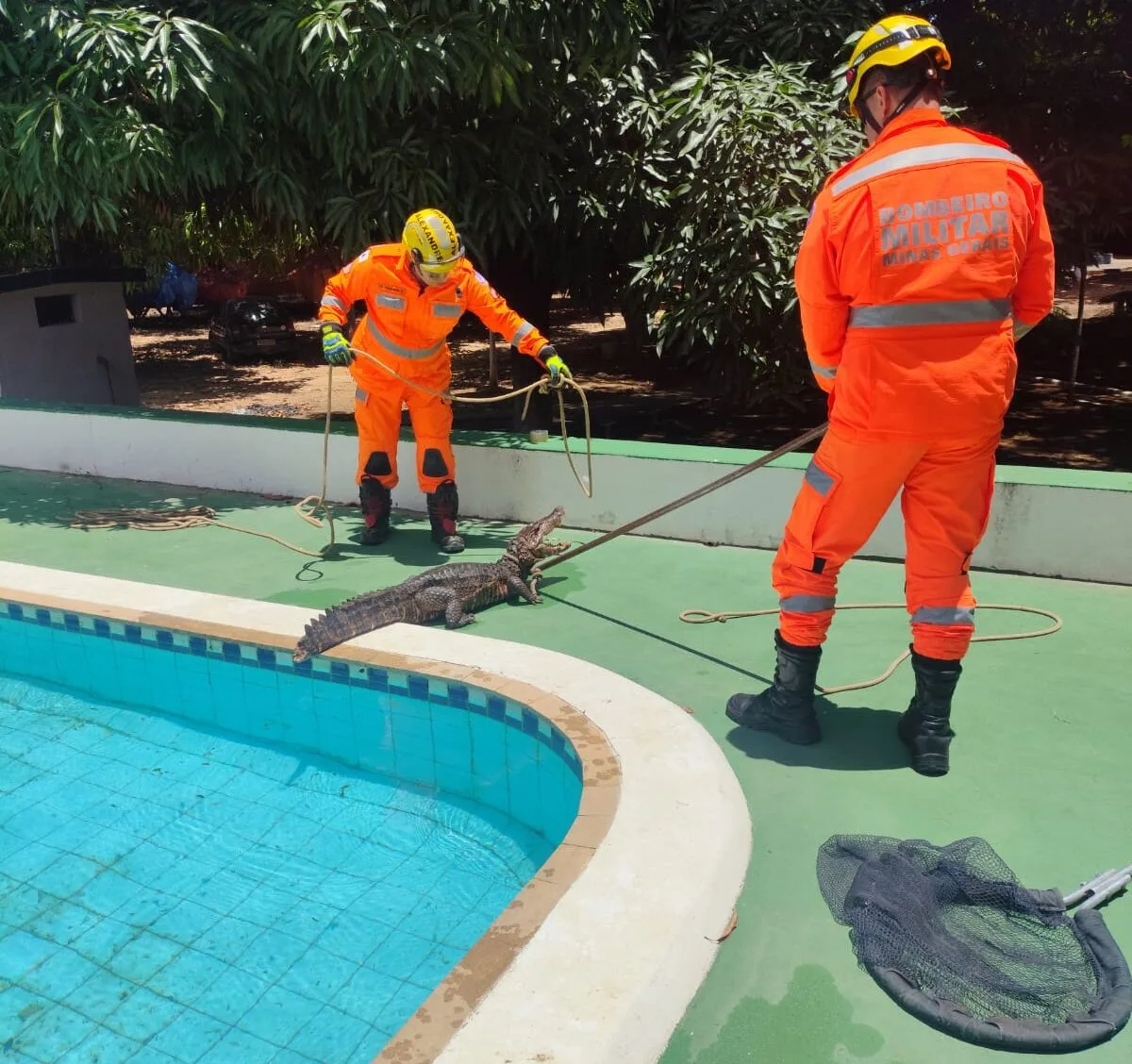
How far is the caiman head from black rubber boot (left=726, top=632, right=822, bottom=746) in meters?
1.64

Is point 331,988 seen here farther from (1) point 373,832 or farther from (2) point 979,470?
(2) point 979,470

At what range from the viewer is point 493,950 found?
86.7 inches

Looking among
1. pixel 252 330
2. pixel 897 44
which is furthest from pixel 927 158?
pixel 252 330

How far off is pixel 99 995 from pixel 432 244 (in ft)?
10.8

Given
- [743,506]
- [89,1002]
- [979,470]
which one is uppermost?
[979,470]

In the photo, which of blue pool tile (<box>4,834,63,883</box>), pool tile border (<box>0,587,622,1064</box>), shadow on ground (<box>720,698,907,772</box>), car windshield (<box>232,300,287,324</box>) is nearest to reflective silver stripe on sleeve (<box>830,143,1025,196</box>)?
shadow on ground (<box>720,698,907,772</box>)

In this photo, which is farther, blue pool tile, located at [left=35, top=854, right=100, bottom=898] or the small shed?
the small shed

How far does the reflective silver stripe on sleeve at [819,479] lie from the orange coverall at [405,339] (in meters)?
2.26

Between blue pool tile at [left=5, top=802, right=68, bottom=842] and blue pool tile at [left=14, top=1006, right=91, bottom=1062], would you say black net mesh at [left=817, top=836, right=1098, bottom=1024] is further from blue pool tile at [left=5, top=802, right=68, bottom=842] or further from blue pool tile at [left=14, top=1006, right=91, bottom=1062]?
blue pool tile at [left=5, top=802, right=68, bottom=842]

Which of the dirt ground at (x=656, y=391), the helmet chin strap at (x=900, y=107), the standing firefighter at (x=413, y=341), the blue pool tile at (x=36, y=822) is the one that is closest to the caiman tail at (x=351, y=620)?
the blue pool tile at (x=36, y=822)

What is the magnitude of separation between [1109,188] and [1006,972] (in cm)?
710

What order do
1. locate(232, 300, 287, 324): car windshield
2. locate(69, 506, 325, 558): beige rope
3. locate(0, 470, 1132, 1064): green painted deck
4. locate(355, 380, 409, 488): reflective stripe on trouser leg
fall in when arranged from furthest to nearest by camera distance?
locate(232, 300, 287, 324): car windshield
locate(69, 506, 325, 558): beige rope
locate(355, 380, 409, 488): reflective stripe on trouser leg
locate(0, 470, 1132, 1064): green painted deck

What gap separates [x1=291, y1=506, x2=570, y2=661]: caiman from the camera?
13.0 ft

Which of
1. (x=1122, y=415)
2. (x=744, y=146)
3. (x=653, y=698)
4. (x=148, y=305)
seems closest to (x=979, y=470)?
(x=653, y=698)
